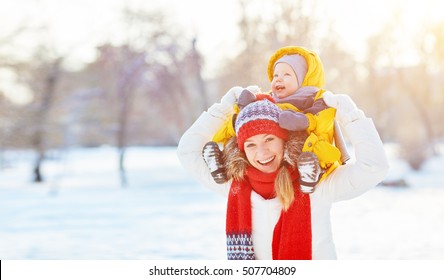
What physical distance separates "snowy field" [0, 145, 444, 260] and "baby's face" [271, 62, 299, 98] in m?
2.37

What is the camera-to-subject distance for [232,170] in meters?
1.88

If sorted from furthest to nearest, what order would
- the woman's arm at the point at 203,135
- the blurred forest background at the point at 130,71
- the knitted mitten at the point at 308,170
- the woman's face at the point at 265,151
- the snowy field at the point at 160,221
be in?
1. the blurred forest background at the point at 130,71
2. the snowy field at the point at 160,221
3. the woman's arm at the point at 203,135
4. the woman's face at the point at 265,151
5. the knitted mitten at the point at 308,170

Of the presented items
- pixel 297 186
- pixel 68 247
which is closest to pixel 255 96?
pixel 297 186

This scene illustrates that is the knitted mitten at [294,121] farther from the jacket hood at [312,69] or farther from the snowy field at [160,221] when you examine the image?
the snowy field at [160,221]

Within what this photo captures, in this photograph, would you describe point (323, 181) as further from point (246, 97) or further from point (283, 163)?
point (246, 97)

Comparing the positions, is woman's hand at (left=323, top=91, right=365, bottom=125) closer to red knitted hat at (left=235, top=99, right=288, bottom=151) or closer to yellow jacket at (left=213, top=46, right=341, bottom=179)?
yellow jacket at (left=213, top=46, right=341, bottom=179)

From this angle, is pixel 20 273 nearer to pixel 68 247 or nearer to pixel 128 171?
pixel 68 247

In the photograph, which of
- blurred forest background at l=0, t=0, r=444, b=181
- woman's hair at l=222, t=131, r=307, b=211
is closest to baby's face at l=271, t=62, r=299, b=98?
woman's hair at l=222, t=131, r=307, b=211

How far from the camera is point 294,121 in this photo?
1752mm

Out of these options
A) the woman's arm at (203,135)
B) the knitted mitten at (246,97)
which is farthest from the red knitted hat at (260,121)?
the woman's arm at (203,135)

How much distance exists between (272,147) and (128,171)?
13.3 meters

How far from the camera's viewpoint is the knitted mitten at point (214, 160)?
6.21ft

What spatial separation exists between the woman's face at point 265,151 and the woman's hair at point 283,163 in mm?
21

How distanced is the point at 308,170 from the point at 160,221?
4675mm
